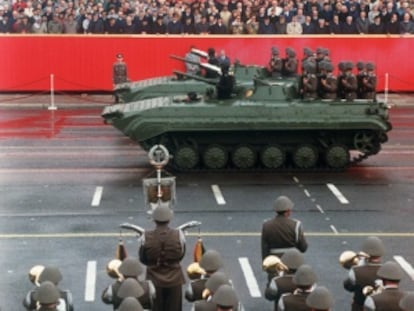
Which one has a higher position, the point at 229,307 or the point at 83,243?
the point at 229,307

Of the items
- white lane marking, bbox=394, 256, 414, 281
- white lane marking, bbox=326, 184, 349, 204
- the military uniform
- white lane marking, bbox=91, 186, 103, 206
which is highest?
the military uniform

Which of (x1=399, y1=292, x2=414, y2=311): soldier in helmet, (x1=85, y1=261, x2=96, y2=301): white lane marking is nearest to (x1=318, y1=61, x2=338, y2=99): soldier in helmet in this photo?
(x1=85, y1=261, x2=96, y2=301): white lane marking

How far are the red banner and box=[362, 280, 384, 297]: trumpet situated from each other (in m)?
26.8

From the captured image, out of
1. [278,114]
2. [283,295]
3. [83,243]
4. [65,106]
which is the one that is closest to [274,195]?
[278,114]

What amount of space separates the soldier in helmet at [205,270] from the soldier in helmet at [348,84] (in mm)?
14151

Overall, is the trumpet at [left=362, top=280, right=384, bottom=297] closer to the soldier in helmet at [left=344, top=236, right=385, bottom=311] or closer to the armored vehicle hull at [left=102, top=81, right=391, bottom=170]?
the soldier in helmet at [left=344, top=236, right=385, bottom=311]

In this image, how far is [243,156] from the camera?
90.9 feet

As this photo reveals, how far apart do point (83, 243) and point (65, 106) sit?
61.6ft

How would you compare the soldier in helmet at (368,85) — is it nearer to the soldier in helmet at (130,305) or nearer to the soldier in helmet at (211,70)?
the soldier in helmet at (211,70)

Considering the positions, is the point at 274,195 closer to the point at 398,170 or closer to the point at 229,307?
the point at 398,170

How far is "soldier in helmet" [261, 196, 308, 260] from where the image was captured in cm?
1688

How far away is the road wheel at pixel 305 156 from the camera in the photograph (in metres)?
27.8

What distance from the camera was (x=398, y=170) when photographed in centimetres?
2820

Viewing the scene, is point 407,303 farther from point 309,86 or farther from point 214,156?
point 309,86
